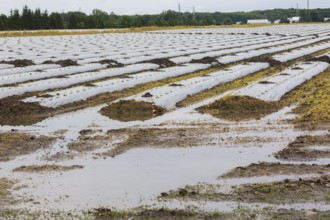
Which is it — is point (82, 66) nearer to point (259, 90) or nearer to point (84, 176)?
point (259, 90)

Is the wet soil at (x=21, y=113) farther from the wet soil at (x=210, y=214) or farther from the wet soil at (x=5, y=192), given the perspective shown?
the wet soil at (x=210, y=214)

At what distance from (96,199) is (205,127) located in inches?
117

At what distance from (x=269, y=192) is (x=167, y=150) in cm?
181

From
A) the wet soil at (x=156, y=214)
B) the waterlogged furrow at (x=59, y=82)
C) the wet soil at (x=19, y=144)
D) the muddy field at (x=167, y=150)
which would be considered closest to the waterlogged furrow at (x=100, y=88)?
the muddy field at (x=167, y=150)

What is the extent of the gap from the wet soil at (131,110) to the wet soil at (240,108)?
2.34ft

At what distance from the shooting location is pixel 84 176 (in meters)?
4.97

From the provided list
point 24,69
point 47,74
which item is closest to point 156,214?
point 47,74

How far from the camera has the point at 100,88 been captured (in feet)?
32.9

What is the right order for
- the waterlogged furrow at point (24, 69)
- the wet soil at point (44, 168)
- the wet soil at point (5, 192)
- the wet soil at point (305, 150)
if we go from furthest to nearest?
the waterlogged furrow at point (24, 69), the wet soil at point (305, 150), the wet soil at point (44, 168), the wet soil at point (5, 192)

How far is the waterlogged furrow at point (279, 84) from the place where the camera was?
29.5 feet

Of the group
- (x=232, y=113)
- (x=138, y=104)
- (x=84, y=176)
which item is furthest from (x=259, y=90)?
(x=84, y=176)

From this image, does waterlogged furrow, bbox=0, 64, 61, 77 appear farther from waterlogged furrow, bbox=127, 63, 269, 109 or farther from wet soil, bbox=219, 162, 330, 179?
wet soil, bbox=219, 162, 330, 179

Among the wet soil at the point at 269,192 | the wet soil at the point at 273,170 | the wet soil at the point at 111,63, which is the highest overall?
the wet soil at the point at 111,63

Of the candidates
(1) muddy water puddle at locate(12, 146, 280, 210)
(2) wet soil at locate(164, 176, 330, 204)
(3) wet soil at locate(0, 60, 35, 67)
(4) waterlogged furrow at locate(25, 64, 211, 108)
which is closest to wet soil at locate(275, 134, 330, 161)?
(1) muddy water puddle at locate(12, 146, 280, 210)
